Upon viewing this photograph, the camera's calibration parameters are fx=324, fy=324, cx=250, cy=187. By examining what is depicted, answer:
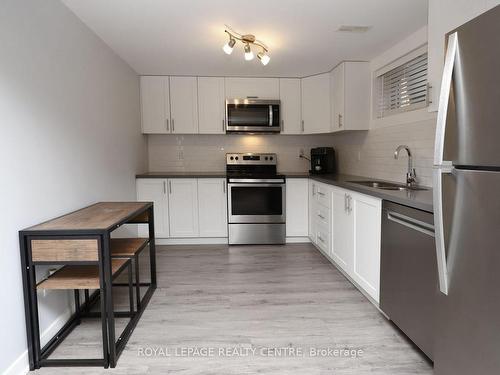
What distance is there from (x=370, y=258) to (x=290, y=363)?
39.4 inches

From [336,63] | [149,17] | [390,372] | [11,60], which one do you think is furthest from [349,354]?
[336,63]

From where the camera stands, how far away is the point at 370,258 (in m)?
2.39

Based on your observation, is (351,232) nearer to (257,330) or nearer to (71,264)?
(257,330)

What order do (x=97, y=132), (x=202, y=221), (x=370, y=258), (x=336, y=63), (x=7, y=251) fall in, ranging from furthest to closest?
1. (x=202, y=221)
2. (x=336, y=63)
3. (x=97, y=132)
4. (x=370, y=258)
5. (x=7, y=251)

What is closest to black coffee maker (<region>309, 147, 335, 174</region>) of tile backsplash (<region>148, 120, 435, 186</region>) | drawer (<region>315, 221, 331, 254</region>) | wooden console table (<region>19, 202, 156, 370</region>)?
tile backsplash (<region>148, 120, 435, 186</region>)

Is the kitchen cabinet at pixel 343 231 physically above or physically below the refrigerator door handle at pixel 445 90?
below

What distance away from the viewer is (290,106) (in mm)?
4395

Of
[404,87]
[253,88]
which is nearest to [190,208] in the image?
[253,88]

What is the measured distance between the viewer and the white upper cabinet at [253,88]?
4312 millimetres

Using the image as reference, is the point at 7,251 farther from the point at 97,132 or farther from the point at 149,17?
the point at 149,17

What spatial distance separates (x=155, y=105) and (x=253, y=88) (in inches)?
51.7

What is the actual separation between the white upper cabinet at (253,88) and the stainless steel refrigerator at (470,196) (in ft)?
10.6

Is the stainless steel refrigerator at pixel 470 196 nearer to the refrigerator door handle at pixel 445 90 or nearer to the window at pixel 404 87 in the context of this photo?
the refrigerator door handle at pixel 445 90

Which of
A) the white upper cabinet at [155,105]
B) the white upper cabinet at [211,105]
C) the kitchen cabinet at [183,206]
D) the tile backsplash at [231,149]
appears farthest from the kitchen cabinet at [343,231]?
the white upper cabinet at [155,105]
